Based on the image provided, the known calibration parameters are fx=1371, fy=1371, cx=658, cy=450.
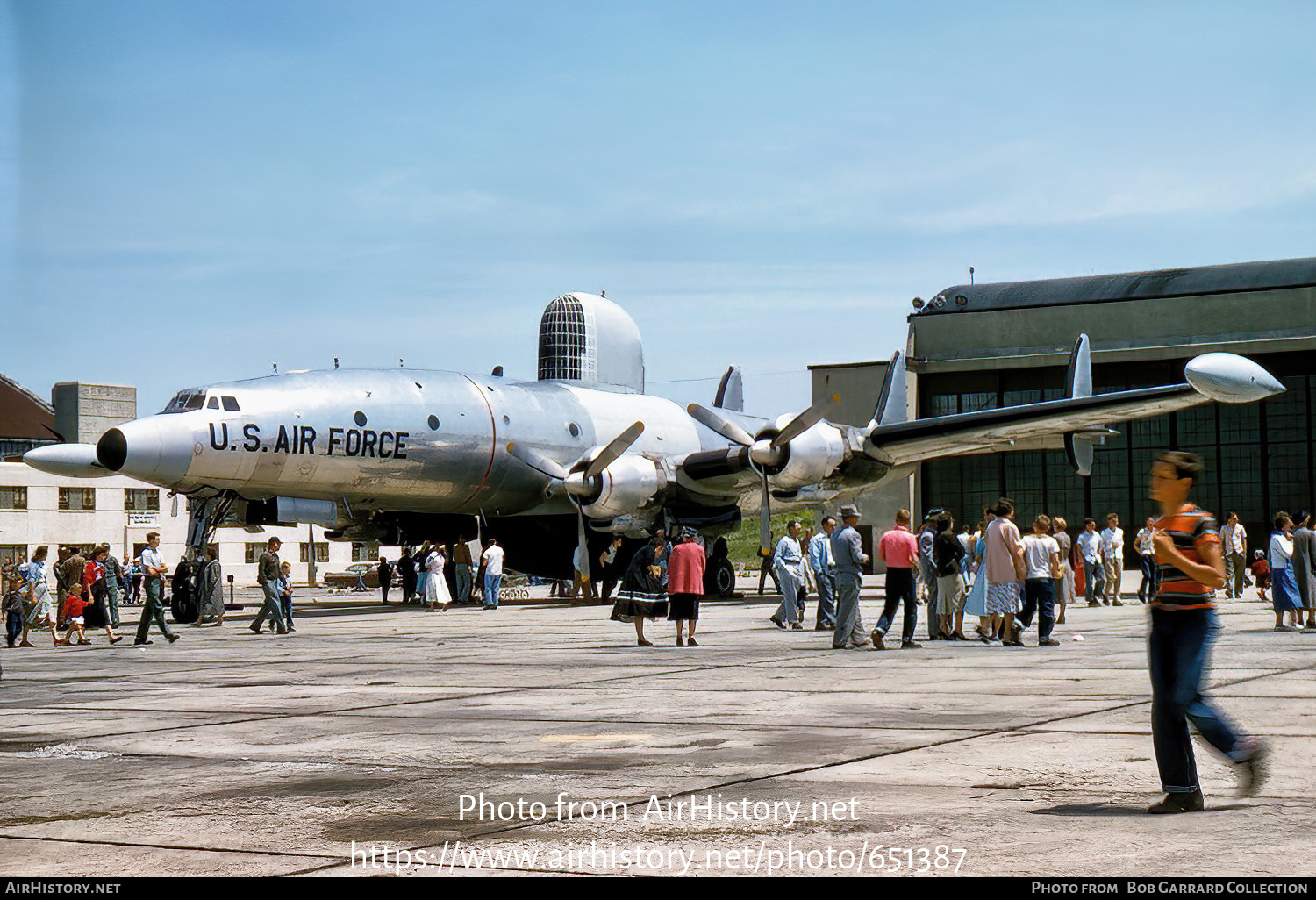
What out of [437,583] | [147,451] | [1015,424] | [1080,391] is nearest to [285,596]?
[147,451]

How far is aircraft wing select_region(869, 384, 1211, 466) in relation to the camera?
28256 mm

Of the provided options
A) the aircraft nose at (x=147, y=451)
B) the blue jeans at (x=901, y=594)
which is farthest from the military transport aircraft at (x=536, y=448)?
the blue jeans at (x=901, y=594)

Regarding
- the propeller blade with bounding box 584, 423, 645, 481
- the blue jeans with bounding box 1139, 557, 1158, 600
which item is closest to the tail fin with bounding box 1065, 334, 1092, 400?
the blue jeans with bounding box 1139, 557, 1158, 600

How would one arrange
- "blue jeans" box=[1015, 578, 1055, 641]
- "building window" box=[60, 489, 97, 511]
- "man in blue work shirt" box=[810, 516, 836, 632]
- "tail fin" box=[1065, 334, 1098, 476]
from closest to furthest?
"blue jeans" box=[1015, 578, 1055, 641], "man in blue work shirt" box=[810, 516, 836, 632], "tail fin" box=[1065, 334, 1098, 476], "building window" box=[60, 489, 97, 511]

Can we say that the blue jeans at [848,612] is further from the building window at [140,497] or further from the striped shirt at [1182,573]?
the building window at [140,497]

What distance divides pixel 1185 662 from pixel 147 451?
20.4 m

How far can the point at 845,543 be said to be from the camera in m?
16.8

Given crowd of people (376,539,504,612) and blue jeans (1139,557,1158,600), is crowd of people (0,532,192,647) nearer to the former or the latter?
crowd of people (376,539,504,612)

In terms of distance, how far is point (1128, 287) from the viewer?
5647 centimetres

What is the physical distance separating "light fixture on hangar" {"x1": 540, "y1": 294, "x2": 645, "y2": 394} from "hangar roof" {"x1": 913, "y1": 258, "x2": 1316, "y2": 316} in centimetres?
2315

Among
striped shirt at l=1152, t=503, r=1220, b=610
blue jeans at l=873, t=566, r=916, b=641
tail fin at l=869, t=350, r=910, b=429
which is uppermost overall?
tail fin at l=869, t=350, r=910, b=429

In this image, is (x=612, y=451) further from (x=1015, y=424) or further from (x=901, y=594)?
(x=901, y=594)

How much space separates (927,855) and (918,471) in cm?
5118

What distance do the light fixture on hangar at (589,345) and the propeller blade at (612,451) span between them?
5005mm
